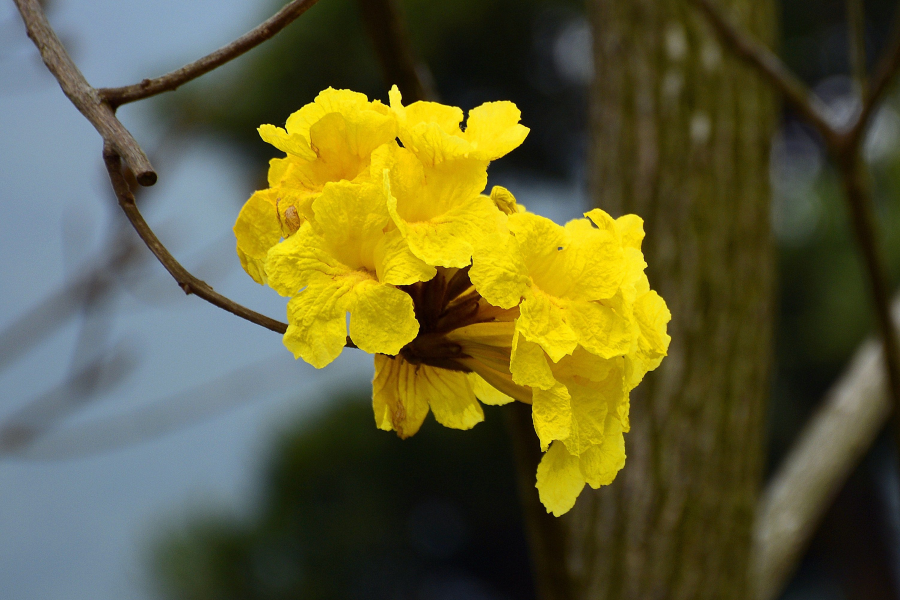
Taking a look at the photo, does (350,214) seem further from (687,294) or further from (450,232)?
(687,294)

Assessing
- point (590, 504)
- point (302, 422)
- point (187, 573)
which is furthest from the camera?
point (302, 422)

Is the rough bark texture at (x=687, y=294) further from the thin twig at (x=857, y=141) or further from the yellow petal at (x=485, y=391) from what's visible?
the yellow petal at (x=485, y=391)

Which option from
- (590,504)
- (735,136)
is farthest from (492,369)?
(735,136)

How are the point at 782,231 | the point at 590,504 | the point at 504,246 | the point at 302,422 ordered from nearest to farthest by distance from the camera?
the point at 504,246 → the point at 590,504 → the point at 302,422 → the point at 782,231

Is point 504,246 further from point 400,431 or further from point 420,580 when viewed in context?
point 420,580

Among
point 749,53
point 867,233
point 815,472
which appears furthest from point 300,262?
point 815,472

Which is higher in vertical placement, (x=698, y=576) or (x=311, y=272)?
(x=311, y=272)

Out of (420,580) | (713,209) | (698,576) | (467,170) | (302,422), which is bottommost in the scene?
(420,580)

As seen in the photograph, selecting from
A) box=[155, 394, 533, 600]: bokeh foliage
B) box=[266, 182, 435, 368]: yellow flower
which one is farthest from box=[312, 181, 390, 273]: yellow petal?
box=[155, 394, 533, 600]: bokeh foliage
